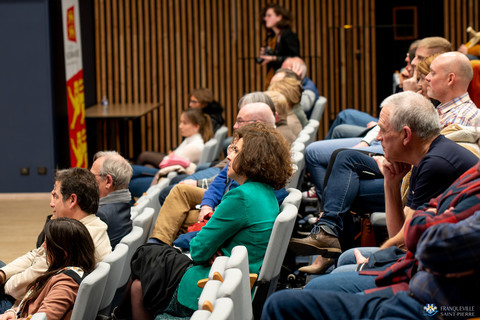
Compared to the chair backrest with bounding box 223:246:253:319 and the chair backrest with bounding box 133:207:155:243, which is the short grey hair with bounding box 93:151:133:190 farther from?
the chair backrest with bounding box 223:246:253:319

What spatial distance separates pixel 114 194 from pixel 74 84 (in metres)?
5.03

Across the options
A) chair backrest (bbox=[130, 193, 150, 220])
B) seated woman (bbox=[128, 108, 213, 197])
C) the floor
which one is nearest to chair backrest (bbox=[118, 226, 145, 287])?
chair backrest (bbox=[130, 193, 150, 220])

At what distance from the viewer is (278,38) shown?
7996 millimetres

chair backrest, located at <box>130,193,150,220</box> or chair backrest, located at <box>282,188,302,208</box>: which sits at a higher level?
chair backrest, located at <box>282,188,302,208</box>

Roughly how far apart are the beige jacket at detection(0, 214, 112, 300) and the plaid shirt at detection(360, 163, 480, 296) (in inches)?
54.2

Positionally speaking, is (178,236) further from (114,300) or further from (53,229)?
(53,229)

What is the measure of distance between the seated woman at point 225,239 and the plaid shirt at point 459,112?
0.91 metres

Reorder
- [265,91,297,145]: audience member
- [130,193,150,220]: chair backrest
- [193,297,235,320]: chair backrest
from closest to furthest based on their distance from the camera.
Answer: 1. [193,297,235,320]: chair backrest
2. [130,193,150,220]: chair backrest
3. [265,91,297,145]: audience member

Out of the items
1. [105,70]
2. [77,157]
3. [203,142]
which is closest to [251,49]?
[105,70]

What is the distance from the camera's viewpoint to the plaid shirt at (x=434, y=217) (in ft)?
7.55

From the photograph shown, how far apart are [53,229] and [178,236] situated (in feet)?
3.55

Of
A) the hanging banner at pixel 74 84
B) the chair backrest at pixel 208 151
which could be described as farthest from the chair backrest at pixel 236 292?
the hanging banner at pixel 74 84

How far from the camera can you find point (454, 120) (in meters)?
3.71

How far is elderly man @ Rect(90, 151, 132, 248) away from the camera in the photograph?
3877 millimetres
